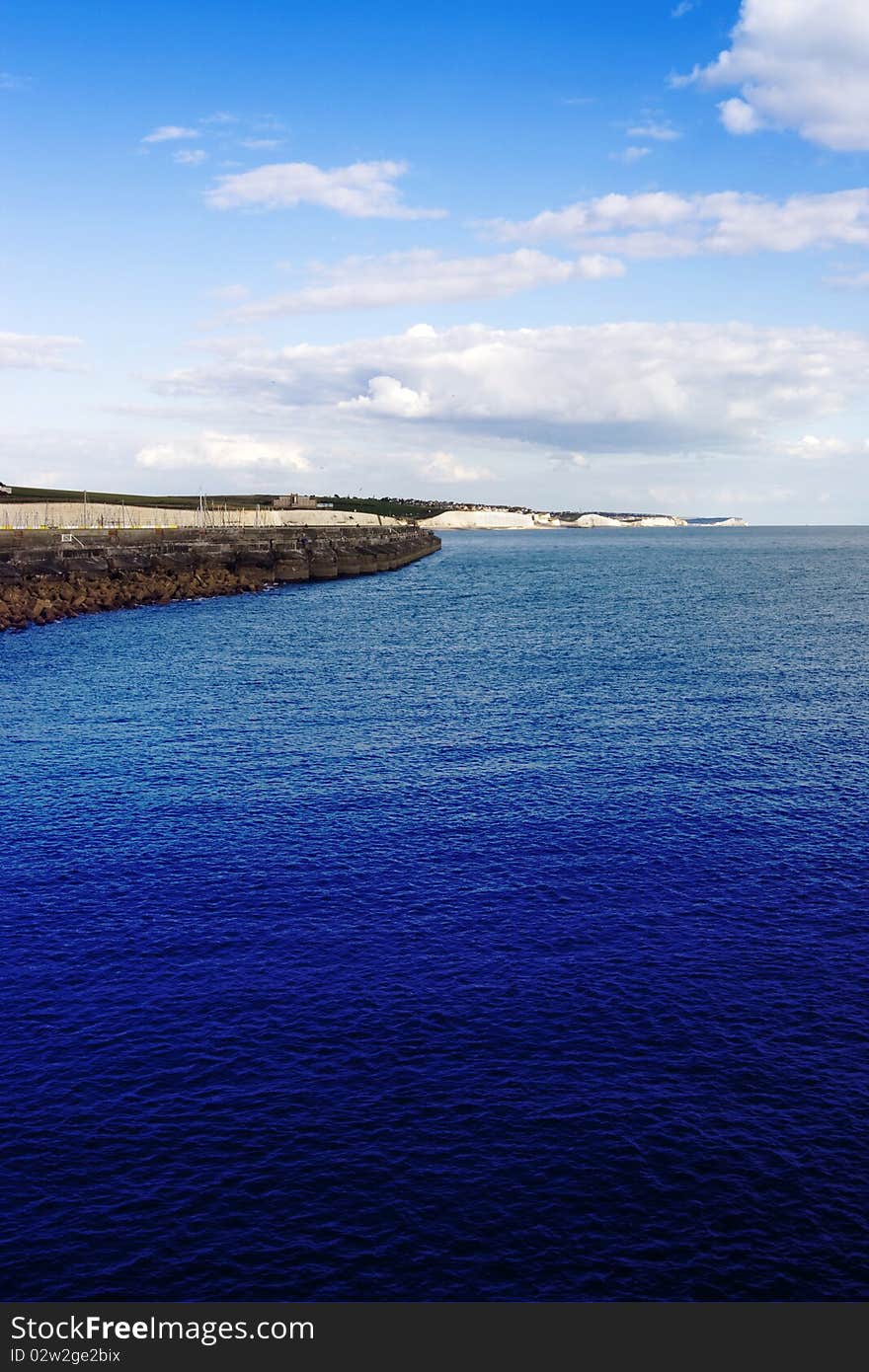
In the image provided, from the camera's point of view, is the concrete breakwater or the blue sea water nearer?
the blue sea water

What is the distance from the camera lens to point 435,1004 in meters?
24.2

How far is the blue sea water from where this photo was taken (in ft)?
54.7

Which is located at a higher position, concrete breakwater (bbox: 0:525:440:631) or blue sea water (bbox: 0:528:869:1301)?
concrete breakwater (bbox: 0:525:440:631)

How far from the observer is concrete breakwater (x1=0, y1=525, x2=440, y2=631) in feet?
348

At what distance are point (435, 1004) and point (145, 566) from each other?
122503 millimetres

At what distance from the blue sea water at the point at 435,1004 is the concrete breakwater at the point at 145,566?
180 ft

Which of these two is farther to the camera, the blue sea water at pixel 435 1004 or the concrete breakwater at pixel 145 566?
the concrete breakwater at pixel 145 566

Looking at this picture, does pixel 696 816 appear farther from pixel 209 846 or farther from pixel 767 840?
pixel 209 846

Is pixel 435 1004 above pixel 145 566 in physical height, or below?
below

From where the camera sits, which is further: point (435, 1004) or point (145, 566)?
point (145, 566)

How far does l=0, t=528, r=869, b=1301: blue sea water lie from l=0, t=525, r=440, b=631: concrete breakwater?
180 ft

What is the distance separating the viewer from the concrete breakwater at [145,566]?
10612 centimetres

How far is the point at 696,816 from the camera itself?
37.6 meters
